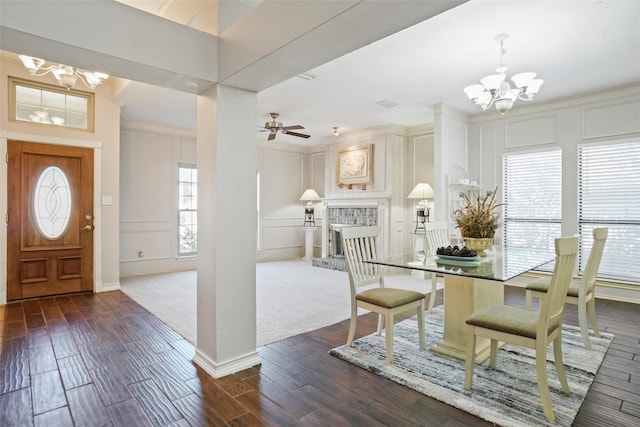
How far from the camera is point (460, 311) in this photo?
9.09 feet

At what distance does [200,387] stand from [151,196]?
4846mm

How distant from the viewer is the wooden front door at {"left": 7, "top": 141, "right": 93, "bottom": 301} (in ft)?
14.2

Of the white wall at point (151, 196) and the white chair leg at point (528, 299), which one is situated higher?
the white wall at point (151, 196)

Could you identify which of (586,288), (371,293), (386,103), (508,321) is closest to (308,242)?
(386,103)

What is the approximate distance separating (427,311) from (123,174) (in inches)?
213

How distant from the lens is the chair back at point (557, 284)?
194 centimetres

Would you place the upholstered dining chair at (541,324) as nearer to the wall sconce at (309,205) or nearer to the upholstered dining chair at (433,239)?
the upholstered dining chair at (433,239)

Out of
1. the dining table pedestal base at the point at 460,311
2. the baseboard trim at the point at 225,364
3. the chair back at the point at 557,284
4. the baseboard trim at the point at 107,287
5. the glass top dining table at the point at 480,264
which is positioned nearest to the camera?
the chair back at the point at 557,284

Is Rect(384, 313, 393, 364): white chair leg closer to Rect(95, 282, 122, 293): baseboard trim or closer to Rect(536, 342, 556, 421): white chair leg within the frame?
Rect(536, 342, 556, 421): white chair leg

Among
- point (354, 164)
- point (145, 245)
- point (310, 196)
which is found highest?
point (354, 164)

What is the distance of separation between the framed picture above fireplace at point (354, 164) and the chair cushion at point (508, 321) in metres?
4.77

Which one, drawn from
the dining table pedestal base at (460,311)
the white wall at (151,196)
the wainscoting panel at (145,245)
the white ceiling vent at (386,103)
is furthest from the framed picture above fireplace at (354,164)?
the dining table pedestal base at (460,311)

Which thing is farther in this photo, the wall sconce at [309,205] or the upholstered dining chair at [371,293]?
the wall sconce at [309,205]

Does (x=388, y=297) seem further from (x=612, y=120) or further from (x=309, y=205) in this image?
(x=309, y=205)
